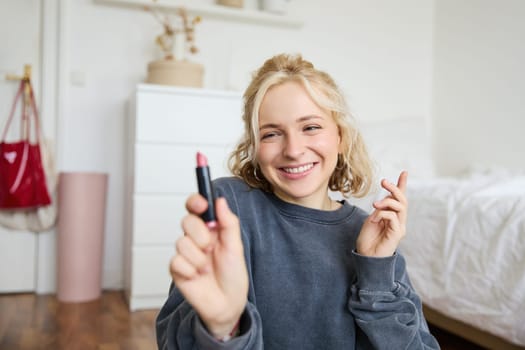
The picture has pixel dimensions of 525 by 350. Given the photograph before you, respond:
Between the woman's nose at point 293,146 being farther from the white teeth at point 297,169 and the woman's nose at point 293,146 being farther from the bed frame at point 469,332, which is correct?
the bed frame at point 469,332

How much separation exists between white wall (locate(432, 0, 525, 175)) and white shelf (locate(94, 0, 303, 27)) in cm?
103

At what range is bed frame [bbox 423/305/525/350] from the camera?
1.67 meters

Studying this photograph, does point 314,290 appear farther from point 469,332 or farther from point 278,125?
point 469,332

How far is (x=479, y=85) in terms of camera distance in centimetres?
316

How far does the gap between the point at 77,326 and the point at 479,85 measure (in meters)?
2.55

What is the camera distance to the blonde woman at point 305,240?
0.85 m

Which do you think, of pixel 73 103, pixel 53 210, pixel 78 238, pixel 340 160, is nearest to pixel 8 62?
pixel 73 103

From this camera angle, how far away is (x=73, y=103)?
2824 mm

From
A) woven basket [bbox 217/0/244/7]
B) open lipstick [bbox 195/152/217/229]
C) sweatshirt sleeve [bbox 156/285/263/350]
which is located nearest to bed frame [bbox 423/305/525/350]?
sweatshirt sleeve [bbox 156/285/263/350]

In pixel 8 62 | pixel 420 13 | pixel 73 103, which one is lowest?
pixel 73 103

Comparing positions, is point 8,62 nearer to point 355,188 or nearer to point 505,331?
point 355,188

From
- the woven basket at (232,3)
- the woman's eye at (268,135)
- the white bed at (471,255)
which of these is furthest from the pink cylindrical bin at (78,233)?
the woman's eye at (268,135)

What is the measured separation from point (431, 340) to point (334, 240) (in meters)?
0.24

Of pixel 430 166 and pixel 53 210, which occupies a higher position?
pixel 430 166
